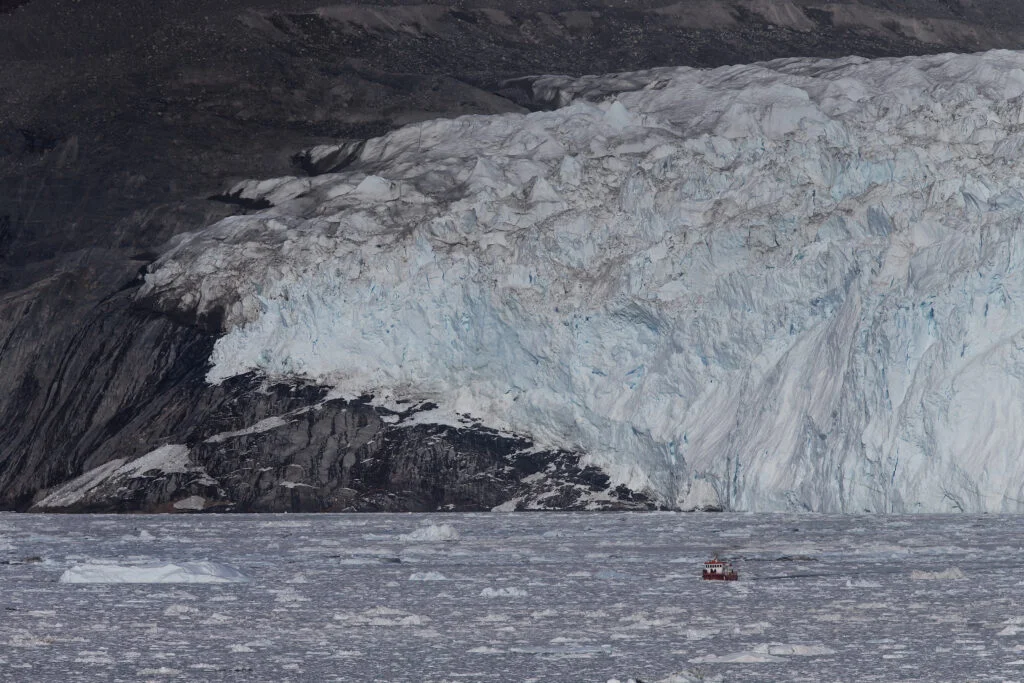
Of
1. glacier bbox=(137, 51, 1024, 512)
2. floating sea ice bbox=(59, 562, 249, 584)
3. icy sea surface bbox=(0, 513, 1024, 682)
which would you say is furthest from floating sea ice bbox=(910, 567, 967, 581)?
glacier bbox=(137, 51, 1024, 512)

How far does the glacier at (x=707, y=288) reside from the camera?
126 feet

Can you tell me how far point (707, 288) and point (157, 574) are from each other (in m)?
23.7

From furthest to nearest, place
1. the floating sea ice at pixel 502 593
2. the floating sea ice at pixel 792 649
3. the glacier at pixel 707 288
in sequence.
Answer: the glacier at pixel 707 288 < the floating sea ice at pixel 502 593 < the floating sea ice at pixel 792 649

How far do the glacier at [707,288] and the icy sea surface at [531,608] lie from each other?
391 cm

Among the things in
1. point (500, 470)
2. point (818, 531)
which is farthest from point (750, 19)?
point (818, 531)

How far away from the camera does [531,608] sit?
67.2 ft

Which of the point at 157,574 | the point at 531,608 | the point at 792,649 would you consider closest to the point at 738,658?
the point at 792,649

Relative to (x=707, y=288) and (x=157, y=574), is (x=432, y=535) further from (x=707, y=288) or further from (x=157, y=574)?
(x=707, y=288)

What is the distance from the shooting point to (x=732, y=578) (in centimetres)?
2416

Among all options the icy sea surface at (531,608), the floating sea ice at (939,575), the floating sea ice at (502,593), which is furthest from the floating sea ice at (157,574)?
the floating sea ice at (939,575)

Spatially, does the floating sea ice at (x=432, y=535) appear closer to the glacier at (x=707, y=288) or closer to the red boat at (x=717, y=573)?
the glacier at (x=707, y=288)

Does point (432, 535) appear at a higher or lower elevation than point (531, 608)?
higher

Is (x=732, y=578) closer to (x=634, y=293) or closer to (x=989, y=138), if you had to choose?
(x=634, y=293)

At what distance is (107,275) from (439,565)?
43.3 metres
